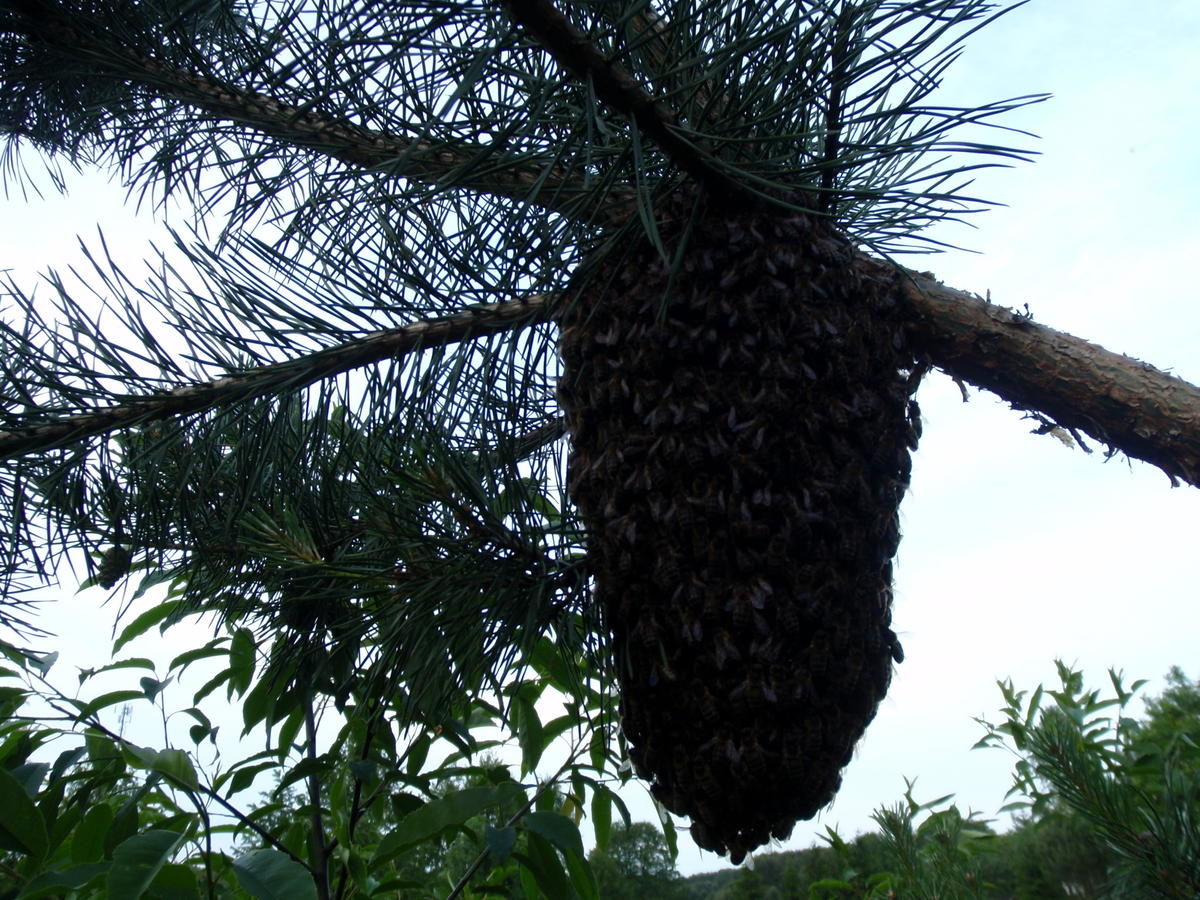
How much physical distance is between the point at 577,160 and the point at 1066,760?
87cm

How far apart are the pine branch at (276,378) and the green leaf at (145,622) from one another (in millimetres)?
372

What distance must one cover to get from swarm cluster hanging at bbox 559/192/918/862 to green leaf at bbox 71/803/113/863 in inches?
19.9

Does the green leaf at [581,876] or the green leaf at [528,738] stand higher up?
the green leaf at [528,738]

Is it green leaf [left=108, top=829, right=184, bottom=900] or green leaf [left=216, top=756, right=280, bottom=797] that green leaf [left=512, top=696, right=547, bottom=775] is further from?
green leaf [left=108, top=829, right=184, bottom=900]

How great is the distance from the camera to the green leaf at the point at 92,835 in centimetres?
85

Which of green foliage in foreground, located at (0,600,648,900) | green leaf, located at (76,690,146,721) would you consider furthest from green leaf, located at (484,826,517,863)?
green leaf, located at (76,690,146,721)

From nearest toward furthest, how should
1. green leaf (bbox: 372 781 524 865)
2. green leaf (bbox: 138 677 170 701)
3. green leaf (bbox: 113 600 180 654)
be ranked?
green leaf (bbox: 372 781 524 865) < green leaf (bbox: 138 677 170 701) < green leaf (bbox: 113 600 180 654)

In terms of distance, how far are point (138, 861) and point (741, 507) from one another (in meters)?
0.47

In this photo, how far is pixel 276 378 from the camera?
0.86 meters

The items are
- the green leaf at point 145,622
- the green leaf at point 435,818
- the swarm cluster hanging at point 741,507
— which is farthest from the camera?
the green leaf at point 145,622

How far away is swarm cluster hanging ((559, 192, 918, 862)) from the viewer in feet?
2.20

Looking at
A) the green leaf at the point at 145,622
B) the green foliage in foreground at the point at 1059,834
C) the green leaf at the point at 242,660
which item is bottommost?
the green foliage in foreground at the point at 1059,834

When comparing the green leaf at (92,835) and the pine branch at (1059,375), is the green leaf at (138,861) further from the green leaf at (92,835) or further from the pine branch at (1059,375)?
the pine branch at (1059,375)

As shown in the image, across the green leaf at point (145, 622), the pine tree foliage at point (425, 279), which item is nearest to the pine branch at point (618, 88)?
the pine tree foliage at point (425, 279)
